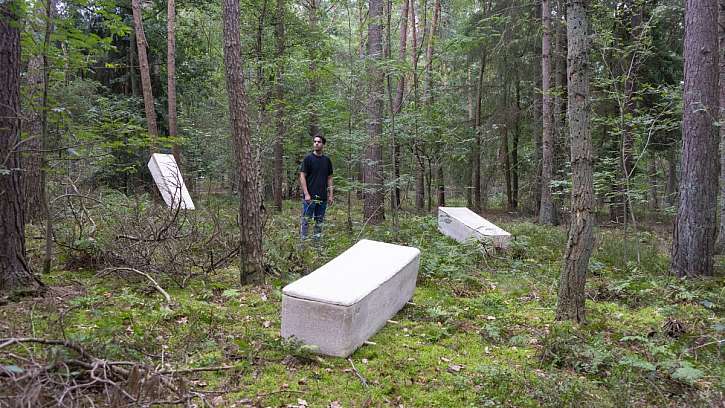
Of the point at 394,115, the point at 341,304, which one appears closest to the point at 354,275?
the point at 341,304

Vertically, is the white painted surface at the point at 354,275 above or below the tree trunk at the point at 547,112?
below

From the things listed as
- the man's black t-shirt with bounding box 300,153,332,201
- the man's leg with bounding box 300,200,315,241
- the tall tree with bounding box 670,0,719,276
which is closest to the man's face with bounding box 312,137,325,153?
the man's black t-shirt with bounding box 300,153,332,201

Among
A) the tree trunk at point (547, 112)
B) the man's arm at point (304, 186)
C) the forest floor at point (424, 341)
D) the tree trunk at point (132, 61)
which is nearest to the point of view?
the forest floor at point (424, 341)

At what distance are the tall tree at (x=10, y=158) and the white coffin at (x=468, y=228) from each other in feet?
21.7

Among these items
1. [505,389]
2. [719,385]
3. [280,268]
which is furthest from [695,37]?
[280,268]

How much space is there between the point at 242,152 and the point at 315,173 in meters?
2.58

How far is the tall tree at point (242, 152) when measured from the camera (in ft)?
17.8

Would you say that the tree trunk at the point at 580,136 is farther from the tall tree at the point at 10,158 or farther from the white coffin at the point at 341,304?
the tall tree at the point at 10,158

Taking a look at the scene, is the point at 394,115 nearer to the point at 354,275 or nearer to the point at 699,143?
the point at 699,143

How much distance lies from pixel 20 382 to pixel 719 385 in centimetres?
450

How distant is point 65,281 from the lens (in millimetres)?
5465

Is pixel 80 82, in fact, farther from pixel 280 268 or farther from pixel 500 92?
pixel 500 92

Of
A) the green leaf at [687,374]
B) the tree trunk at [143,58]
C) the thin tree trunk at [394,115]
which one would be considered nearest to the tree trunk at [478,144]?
the thin tree trunk at [394,115]

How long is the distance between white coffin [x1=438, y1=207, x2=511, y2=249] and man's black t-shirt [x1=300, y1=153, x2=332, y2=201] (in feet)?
9.33
